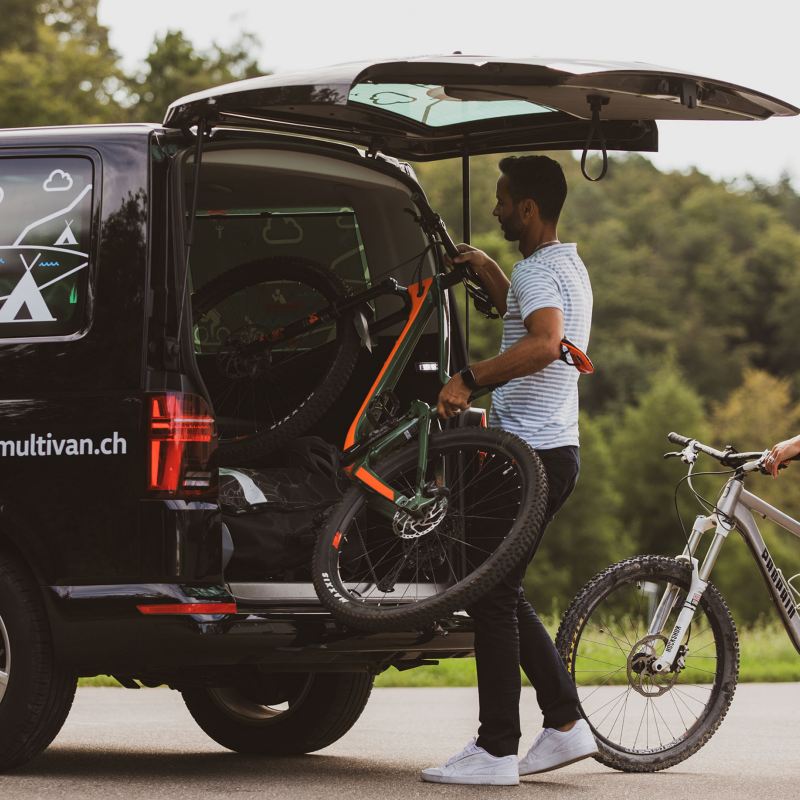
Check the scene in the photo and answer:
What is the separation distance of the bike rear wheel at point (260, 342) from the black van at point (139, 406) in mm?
702

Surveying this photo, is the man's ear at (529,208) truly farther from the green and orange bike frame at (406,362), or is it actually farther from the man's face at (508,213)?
the green and orange bike frame at (406,362)

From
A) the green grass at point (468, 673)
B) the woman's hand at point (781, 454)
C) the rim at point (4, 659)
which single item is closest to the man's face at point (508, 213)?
the woman's hand at point (781, 454)

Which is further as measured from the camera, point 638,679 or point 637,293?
point 637,293

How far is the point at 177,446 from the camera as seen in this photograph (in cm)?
564

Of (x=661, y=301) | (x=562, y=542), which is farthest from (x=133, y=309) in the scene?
(x=661, y=301)

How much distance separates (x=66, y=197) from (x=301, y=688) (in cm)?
232

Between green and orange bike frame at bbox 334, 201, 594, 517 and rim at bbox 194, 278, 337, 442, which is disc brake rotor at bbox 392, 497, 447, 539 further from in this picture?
rim at bbox 194, 278, 337, 442

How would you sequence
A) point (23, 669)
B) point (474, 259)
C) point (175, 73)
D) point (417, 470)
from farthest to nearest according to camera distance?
point (175, 73)
point (474, 259)
point (417, 470)
point (23, 669)

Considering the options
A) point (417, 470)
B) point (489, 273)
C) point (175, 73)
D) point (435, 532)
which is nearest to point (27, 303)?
point (417, 470)

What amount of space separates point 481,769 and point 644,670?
0.95m

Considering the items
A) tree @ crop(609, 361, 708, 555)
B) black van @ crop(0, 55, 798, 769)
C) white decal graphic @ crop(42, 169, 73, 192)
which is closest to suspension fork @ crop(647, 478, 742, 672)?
black van @ crop(0, 55, 798, 769)

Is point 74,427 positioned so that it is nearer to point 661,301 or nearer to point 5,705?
point 5,705

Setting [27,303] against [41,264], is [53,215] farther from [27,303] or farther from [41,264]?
[27,303]

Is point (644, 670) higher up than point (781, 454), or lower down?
lower down
